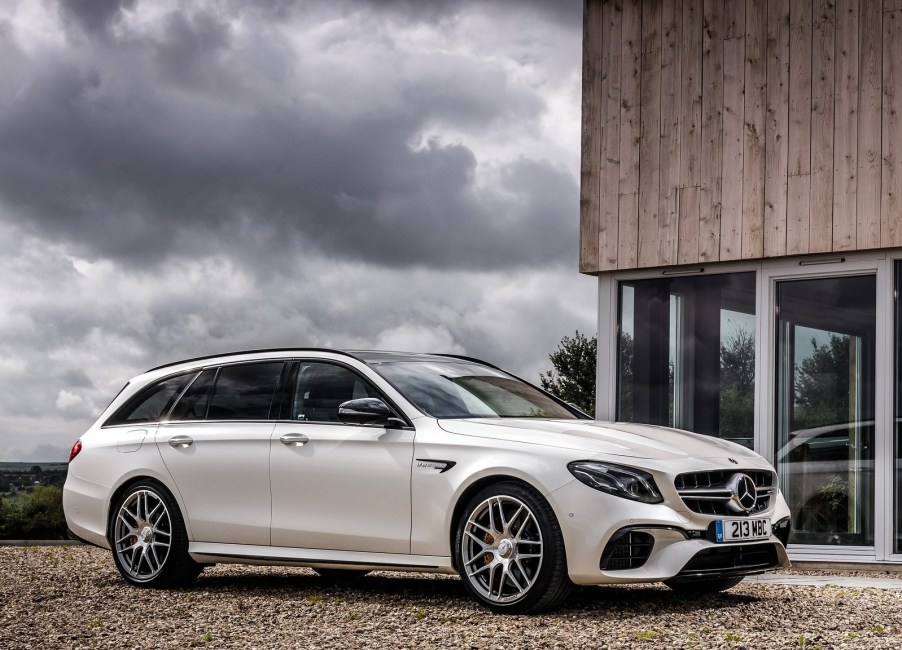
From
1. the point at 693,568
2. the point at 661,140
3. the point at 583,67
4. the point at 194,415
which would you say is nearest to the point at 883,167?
the point at 661,140

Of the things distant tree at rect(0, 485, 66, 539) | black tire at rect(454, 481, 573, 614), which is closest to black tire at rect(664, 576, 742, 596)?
black tire at rect(454, 481, 573, 614)

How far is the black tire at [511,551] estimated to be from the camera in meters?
6.59

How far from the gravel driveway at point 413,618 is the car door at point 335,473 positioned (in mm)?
439

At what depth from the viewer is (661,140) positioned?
487 inches

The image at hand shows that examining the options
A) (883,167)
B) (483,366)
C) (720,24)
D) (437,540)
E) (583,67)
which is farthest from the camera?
(583,67)

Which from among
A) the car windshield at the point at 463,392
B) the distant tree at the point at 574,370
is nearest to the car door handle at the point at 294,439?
the car windshield at the point at 463,392

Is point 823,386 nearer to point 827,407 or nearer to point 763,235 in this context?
point 827,407

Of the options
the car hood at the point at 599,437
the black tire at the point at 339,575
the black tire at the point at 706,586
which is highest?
the car hood at the point at 599,437

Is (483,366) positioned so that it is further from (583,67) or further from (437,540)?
(583,67)

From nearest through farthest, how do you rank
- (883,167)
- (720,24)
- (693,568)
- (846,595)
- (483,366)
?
(693,568)
(846,595)
(483,366)
(883,167)
(720,24)

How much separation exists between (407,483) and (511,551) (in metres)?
0.88

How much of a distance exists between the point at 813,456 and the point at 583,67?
493 centimetres

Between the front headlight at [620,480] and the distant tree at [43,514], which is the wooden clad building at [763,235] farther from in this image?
the distant tree at [43,514]

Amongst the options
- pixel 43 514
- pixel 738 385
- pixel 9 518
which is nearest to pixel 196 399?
pixel 738 385
